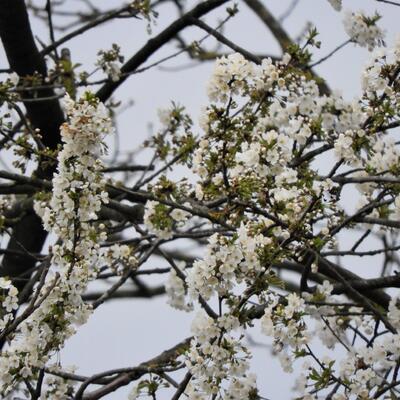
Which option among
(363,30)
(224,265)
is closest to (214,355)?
(224,265)

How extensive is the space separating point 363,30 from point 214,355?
2147mm

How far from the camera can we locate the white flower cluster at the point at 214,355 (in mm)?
2848

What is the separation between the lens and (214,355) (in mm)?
2838

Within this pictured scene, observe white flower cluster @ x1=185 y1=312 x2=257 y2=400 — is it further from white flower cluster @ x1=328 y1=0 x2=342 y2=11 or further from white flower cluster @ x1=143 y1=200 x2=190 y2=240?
white flower cluster @ x1=328 y1=0 x2=342 y2=11

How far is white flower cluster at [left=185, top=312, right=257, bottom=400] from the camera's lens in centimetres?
285

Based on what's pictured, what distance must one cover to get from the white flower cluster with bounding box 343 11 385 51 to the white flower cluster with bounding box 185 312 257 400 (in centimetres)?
198

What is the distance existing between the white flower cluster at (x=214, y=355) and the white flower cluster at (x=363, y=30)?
1.98 m

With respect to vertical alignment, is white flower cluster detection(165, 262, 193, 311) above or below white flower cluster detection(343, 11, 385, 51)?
below

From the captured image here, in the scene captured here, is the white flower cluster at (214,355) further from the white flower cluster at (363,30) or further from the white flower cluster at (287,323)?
the white flower cluster at (363,30)

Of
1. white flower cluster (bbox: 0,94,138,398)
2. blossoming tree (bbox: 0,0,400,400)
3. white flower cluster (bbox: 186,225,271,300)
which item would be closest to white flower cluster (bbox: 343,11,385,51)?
blossoming tree (bbox: 0,0,400,400)

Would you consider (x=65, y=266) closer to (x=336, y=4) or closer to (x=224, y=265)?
(x=224, y=265)

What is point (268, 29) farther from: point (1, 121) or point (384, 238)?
point (1, 121)

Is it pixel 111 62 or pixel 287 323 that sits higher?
pixel 111 62

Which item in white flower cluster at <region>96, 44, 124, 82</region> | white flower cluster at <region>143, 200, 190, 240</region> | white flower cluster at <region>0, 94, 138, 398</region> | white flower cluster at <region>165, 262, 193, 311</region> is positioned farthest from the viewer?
white flower cluster at <region>96, 44, 124, 82</region>
